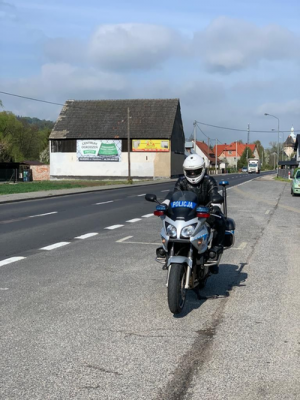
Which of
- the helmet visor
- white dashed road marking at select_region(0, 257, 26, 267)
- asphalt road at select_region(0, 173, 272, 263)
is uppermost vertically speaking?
the helmet visor

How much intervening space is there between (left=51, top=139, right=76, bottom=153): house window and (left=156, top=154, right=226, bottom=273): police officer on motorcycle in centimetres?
6951

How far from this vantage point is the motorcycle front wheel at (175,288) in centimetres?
594

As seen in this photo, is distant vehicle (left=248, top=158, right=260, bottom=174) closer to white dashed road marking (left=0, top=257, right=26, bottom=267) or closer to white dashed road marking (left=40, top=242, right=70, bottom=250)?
white dashed road marking (left=40, top=242, right=70, bottom=250)

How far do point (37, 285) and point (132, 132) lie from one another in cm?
6661

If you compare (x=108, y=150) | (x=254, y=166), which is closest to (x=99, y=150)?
(x=108, y=150)

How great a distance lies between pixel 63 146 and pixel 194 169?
70.4 m

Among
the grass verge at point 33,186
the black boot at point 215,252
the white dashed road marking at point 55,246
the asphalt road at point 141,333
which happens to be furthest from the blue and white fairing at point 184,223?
the grass verge at point 33,186

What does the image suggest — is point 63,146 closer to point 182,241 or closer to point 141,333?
point 182,241

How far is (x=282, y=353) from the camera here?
4918 mm

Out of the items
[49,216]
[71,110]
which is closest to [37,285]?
[49,216]

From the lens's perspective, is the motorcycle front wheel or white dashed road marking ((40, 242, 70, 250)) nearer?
the motorcycle front wheel

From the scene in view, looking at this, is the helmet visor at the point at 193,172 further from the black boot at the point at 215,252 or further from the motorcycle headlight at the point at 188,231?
the motorcycle headlight at the point at 188,231

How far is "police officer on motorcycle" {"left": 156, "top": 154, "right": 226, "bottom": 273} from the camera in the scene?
6.85 metres

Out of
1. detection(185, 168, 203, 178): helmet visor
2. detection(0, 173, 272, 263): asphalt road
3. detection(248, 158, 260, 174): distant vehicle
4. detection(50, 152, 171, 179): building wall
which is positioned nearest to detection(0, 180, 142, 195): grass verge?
detection(0, 173, 272, 263): asphalt road
